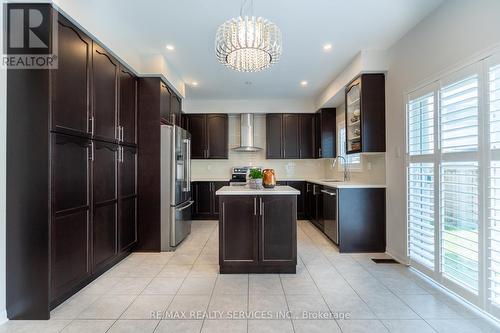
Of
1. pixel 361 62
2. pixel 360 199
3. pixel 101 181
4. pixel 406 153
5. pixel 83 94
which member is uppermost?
pixel 361 62

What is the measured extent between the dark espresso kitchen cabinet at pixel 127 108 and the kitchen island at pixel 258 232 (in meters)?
1.57

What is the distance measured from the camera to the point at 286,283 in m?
2.60

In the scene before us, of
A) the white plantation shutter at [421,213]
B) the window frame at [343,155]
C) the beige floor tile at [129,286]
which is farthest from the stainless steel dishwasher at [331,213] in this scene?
the beige floor tile at [129,286]

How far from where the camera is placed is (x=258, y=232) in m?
2.81

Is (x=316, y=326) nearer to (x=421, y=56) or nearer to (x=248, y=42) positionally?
(x=248, y=42)

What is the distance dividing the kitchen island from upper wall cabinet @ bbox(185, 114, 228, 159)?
321cm

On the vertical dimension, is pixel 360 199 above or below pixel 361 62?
below

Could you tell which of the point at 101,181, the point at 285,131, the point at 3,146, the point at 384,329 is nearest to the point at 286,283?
the point at 384,329

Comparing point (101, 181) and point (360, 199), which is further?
Result: point (360, 199)

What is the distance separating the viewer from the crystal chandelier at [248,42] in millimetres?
2107

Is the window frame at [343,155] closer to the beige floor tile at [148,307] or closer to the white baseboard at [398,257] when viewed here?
the white baseboard at [398,257]

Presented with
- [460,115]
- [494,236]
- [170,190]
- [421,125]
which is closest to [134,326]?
[170,190]

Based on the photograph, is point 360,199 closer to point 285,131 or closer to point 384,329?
point 384,329

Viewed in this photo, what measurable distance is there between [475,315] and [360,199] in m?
1.74
